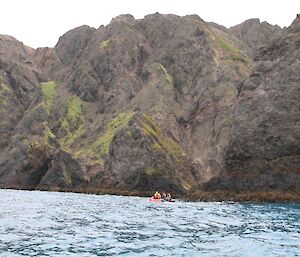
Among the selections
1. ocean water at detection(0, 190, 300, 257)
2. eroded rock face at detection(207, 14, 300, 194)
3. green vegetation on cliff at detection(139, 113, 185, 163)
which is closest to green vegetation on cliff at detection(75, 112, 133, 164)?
green vegetation on cliff at detection(139, 113, 185, 163)

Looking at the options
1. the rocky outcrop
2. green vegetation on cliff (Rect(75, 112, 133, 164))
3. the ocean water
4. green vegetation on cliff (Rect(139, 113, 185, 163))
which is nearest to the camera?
the ocean water

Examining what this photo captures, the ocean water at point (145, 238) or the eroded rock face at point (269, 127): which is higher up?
the eroded rock face at point (269, 127)

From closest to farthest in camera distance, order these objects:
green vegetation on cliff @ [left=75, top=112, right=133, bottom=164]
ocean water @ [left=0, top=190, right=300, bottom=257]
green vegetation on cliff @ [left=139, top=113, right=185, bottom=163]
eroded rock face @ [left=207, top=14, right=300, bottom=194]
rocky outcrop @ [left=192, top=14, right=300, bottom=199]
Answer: ocean water @ [left=0, top=190, right=300, bottom=257] → rocky outcrop @ [left=192, top=14, right=300, bottom=199] → eroded rock face @ [left=207, top=14, right=300, bottom=194] → green vegetation on cliff @ [left=139, top=113, right=185, bottom=163] → green vegetation on cliff @ [left=75, top=112, right=133, bottom=164]

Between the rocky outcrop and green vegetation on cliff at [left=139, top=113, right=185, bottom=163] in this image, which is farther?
green vegetation on cliff at [left=139, top=113, right=185, bottom=163]

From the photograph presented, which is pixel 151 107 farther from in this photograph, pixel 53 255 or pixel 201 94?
pixel 53 255

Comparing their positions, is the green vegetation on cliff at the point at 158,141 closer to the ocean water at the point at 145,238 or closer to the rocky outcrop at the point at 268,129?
the rocky outcrop at the point at 268,129

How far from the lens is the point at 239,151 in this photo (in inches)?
3856

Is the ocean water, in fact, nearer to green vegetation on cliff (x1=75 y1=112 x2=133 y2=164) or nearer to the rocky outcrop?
the rocky outcrop

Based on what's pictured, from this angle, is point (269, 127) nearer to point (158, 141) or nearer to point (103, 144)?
point (158, 141)

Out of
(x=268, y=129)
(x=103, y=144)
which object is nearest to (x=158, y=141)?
(x=103, y=144)

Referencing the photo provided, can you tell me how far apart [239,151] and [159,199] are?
997 inches

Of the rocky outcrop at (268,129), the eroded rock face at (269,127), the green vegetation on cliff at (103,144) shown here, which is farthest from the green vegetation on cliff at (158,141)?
the eroded rock face at (269,127)

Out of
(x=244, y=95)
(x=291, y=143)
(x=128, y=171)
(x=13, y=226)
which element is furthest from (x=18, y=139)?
(x=13, y=226)

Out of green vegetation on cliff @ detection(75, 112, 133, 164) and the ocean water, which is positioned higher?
green vegetation on cliff @ detection(75, 112, 133, 164)
